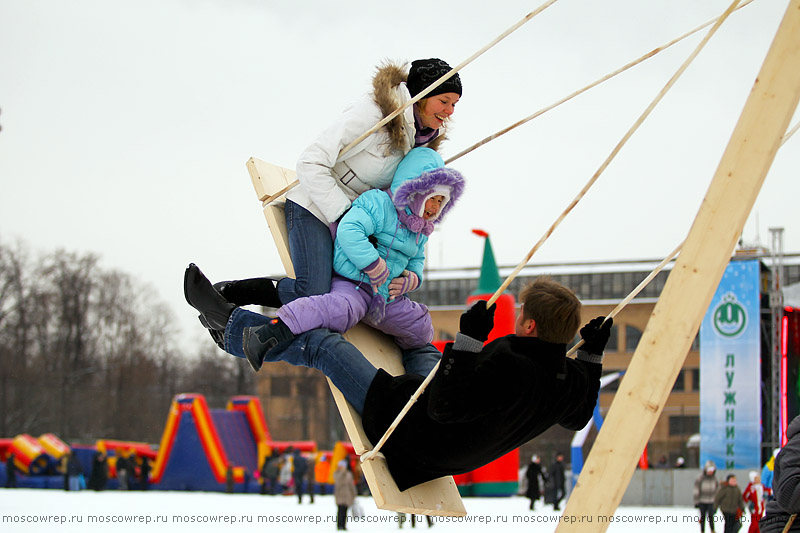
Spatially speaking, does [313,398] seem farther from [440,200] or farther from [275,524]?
[440,200]

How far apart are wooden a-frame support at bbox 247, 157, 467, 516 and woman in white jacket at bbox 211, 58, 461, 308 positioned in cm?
10

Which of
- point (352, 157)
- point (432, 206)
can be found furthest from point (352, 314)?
point (352, 157)

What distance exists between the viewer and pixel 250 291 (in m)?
4.04

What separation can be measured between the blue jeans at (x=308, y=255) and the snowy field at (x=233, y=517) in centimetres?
815

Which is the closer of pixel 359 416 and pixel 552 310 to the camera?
pixel 552 310

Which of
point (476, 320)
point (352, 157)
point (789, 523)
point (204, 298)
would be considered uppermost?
point (352, 157)

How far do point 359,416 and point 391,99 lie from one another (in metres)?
1.21

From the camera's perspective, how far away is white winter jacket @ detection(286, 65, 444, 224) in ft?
11.8

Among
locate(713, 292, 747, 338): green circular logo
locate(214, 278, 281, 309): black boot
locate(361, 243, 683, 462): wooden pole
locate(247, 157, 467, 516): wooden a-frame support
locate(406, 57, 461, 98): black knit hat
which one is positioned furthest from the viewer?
locate(713, 292, 747, 338): green circular logo

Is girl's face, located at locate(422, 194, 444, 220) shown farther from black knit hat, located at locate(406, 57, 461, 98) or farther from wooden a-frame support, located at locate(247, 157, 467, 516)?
wooden a-frame support, located at locate(247, 157, 467, 516)

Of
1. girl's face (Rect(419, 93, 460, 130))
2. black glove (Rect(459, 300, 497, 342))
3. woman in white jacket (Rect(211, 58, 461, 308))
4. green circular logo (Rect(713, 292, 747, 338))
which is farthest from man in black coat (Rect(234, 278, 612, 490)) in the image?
green circular logo (Rect(713, 292, 747, 338))

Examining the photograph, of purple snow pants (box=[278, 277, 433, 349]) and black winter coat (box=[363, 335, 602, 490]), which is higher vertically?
purple snow pants (box=[278, 277, 433, 349])

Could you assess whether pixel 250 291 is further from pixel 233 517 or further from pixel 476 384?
pixel 233 517

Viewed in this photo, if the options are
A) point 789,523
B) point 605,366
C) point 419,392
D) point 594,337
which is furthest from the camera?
point 605,366
